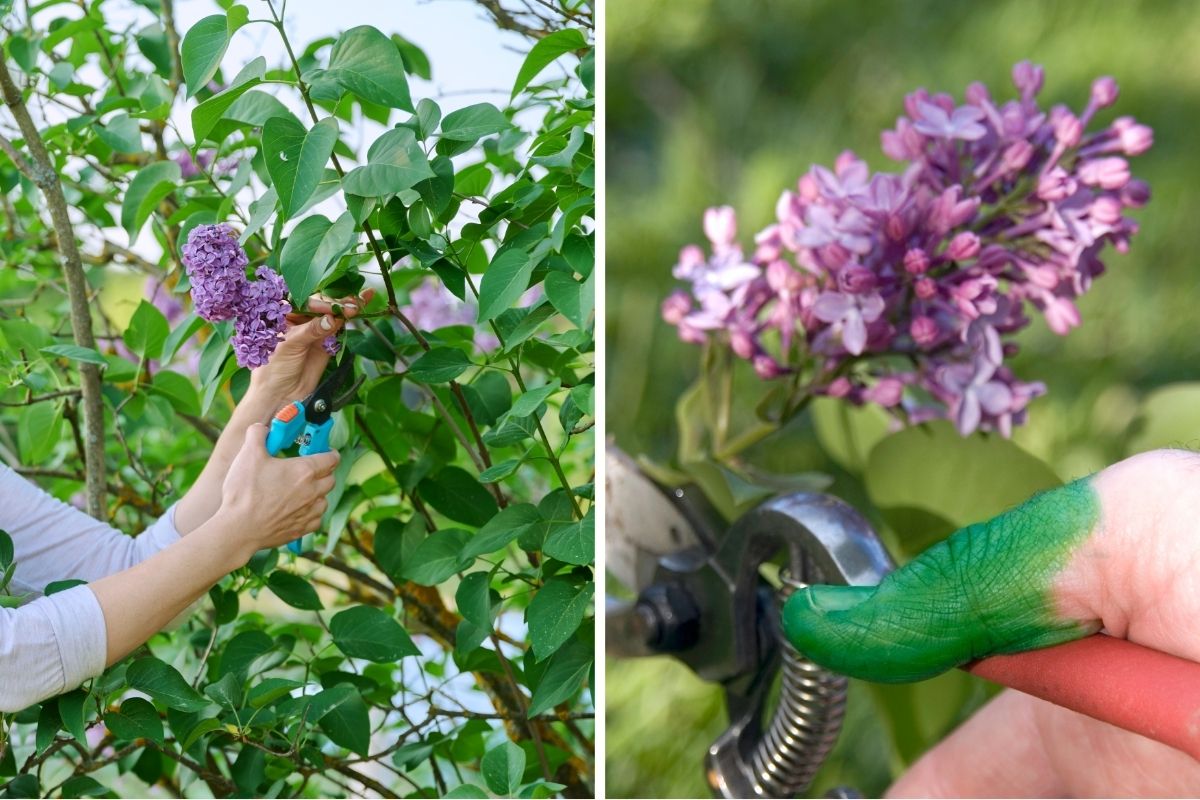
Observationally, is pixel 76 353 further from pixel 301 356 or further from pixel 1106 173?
pixel 1106 173

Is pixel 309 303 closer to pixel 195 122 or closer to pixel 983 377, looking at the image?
pixel 195 122

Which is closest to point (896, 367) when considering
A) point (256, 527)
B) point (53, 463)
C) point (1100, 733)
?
point (1100, 733)

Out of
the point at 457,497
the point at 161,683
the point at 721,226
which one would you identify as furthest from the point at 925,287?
the point at 161,683

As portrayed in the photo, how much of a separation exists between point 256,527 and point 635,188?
0.94 feet

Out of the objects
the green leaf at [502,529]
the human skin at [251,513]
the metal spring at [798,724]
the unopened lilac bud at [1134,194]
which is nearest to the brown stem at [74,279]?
the human skin at [251,513]

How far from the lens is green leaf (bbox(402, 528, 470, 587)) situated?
17.7 inches

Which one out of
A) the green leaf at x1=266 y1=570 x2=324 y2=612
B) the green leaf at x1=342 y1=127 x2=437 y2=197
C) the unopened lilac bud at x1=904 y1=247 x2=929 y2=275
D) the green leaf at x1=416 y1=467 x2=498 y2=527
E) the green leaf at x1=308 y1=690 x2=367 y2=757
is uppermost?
the green leaf at x1=342 y1=127 x2=437 y2=197

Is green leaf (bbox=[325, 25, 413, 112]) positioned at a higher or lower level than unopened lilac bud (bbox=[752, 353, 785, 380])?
higher

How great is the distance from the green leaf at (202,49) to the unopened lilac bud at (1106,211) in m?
0.30

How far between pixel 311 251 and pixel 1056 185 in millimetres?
258

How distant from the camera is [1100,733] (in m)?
0.39

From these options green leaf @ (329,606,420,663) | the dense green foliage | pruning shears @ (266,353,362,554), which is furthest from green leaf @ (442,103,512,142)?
green leaf @ (329,606,420,663)

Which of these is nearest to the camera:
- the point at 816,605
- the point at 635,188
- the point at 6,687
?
the point at 816,605

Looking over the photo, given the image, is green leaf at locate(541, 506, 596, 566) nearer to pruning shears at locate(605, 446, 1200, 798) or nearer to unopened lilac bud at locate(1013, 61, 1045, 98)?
pruning shears at locate(605, 446, 1200, 798)
